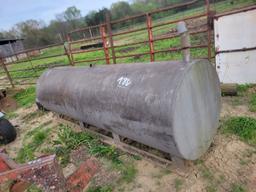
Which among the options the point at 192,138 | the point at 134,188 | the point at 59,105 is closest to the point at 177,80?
the point at 192,138

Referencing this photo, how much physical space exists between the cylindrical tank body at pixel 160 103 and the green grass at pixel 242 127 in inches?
20.9

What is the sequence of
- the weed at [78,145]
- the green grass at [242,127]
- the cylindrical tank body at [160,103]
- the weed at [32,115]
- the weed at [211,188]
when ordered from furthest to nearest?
the weed at [32,115]
the weed at [78,145]
the green grass at [242,127]
the weed at [211,188]
the cylindrical tank body at [160,103]

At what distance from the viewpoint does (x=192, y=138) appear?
2447 millimetres

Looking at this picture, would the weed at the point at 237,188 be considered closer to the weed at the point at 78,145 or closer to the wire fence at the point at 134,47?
the weed at the point at 78,145

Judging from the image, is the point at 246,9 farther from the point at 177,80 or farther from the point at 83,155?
the point at 83,155

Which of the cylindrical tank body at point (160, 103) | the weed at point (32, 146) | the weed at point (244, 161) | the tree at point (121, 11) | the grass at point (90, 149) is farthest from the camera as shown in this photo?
the tree at point (121, 11)

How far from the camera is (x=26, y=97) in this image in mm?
7484

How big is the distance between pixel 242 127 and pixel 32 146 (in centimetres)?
350

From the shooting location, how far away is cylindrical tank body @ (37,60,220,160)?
87.7 inches

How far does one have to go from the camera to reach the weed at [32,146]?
3773mm

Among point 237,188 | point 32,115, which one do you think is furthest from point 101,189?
point 32,115

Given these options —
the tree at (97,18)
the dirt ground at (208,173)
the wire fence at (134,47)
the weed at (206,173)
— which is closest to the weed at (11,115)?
the wire fence at (134,47)

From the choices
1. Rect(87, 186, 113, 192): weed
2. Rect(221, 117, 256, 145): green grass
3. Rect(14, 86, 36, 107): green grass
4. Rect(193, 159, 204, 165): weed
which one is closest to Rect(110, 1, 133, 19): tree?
Rect(14, 86, 36, 107): green grass

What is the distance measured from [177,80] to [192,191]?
118cm
